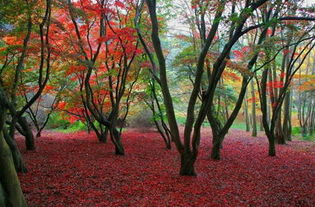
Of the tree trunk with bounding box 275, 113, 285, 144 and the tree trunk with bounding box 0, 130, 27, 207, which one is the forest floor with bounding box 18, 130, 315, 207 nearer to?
the tree trunk with bounding box 0, 130, 27, 207

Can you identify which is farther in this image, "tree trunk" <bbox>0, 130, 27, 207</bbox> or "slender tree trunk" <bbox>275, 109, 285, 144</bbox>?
"slender tree trunk" <bbox>275, 109, 285, 144</bbox>

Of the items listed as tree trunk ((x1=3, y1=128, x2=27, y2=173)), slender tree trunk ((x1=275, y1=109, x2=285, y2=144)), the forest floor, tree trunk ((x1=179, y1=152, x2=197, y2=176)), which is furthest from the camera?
slender tree trunk ((x1=275, y1=109, x2=285, y2=144))

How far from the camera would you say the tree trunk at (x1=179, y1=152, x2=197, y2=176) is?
6082 millimetres

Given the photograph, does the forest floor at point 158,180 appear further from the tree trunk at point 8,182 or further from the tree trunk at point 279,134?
the tree trunk at point 279,134

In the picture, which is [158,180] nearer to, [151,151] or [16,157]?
[16,157]

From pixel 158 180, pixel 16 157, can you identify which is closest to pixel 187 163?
pixel 158 180

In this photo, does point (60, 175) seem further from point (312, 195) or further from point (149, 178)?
point (312, 195)

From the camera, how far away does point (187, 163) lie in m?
6.13

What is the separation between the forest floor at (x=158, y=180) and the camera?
15.0ft

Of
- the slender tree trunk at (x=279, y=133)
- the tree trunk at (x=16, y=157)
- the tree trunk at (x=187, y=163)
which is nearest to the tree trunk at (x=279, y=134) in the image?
the slender tree trunk at (x=279, y=133)

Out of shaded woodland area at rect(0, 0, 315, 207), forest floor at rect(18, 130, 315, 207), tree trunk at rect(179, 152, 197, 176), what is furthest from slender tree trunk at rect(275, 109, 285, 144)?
tree trunk at rect(179, 152, 197, 176)

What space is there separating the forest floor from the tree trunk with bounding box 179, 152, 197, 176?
213mm

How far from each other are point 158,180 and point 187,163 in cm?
83

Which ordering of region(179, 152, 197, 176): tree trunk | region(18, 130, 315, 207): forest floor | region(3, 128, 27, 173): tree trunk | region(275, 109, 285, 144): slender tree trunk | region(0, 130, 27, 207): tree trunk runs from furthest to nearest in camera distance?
region(275, 109, 285, 144): slender tree trunk < region(179, 152, 197, 176): tree trunk < region(3, 128, 27, 173): tree trunk < region(18, 130, 315, 207): forest floor < region(0, 130, 27, 207): tree trunk
